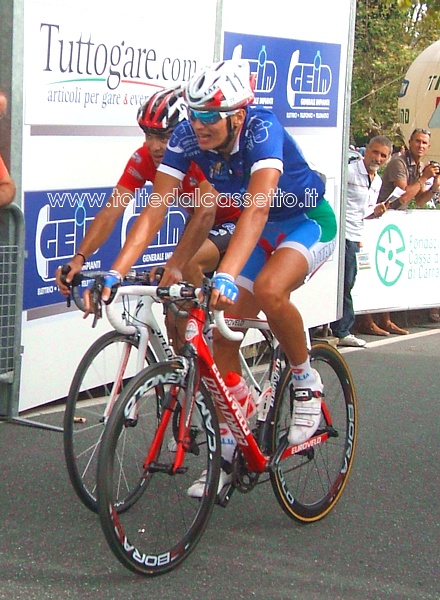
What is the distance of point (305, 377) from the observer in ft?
15.6

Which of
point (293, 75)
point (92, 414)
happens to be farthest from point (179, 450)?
point (293, 75)

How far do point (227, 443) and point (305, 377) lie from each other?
19.1 inches

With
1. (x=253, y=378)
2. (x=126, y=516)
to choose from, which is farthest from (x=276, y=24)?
(x=126, y=516)

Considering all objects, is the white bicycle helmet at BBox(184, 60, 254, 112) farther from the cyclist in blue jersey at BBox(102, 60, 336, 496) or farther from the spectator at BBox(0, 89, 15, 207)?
the spectator at BBox(0, 89, 15, 207)

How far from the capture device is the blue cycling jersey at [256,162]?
169 inches

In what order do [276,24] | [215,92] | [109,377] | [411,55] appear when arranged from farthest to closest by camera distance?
[411,55] → [276,24] → [109,377] → [215,92]

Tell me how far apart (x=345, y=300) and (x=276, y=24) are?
2.96m

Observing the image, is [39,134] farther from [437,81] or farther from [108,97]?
[437,81]

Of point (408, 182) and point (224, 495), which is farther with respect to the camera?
point (408, 182)

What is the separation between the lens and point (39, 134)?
6.43 metres

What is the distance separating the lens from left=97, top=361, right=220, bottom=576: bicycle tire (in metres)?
3.79

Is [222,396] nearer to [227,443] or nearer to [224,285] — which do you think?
[227,443]

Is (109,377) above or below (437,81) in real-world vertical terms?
below

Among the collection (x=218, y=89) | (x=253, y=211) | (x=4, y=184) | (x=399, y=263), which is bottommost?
(x=399, y=263)
